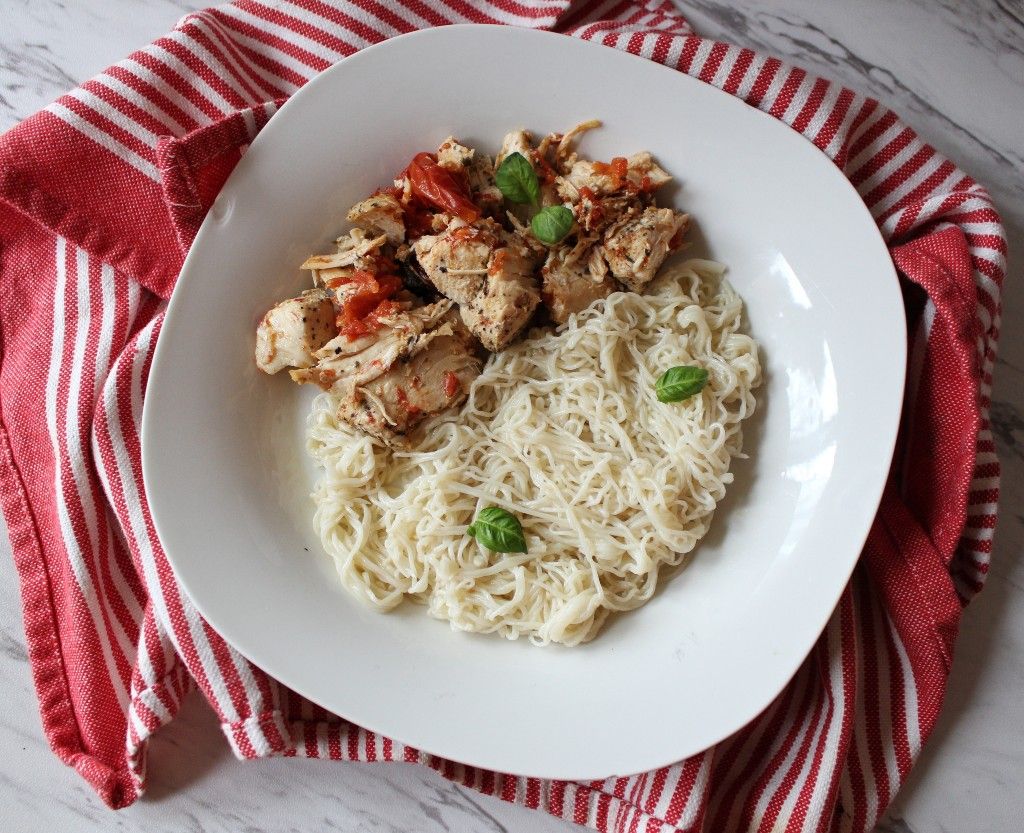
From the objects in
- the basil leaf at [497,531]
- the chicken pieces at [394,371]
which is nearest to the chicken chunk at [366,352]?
the chicken pieces at [394,371]

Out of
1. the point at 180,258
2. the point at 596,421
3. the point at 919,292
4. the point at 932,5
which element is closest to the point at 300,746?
the point at 596,421

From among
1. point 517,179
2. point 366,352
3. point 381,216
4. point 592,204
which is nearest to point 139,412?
point 366,352

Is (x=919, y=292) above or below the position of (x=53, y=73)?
above

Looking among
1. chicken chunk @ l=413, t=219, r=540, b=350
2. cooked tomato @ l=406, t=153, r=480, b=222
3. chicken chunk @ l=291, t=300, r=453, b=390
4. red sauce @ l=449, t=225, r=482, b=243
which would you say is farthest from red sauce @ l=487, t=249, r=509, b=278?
chicken chunk @ l=291, t=300, r=453, b=390

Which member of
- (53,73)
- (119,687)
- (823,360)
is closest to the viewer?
(823,360)

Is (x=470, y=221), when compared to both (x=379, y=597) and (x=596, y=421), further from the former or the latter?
(x=379, y=597)

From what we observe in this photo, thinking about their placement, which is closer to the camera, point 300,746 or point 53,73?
point 300,746

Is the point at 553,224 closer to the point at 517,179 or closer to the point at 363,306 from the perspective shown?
the point at 517,179

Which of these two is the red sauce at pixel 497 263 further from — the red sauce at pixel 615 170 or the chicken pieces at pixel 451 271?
the red sauce at pixel 615 170
